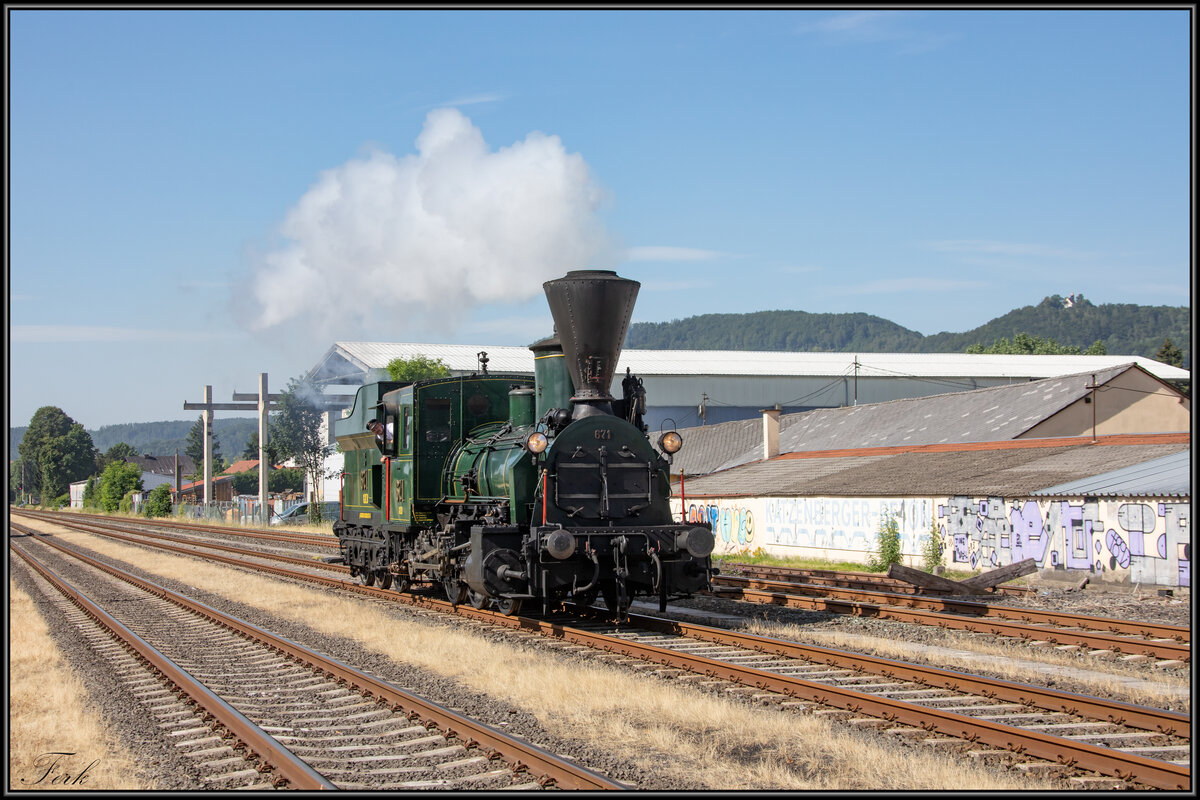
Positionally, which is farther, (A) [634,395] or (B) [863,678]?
(A) [634,395]

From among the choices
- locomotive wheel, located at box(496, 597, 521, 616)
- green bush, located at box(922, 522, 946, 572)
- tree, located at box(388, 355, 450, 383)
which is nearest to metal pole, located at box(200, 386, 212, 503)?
tree, located at box(388, 355, 450, 383)

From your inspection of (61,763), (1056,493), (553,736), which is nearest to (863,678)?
(553,736)

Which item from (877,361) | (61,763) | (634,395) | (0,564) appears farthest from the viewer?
(877,361)

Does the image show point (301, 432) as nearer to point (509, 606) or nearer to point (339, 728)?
point (509, 606)

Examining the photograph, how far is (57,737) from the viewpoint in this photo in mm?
9148

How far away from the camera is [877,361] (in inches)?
3250

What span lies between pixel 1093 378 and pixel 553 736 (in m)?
30.4

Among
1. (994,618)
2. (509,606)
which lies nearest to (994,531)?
(994,618)

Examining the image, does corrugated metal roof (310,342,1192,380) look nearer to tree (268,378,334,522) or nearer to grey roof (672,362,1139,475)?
tree (268,378,334,522)

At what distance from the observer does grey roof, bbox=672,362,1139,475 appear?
112ft

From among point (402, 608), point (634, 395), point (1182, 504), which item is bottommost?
point (402, 608)

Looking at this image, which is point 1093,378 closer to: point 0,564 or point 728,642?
point 728,642

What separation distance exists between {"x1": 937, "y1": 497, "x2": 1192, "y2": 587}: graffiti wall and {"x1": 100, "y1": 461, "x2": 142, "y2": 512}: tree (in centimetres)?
8108

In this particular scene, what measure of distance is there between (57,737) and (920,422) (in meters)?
33.4
